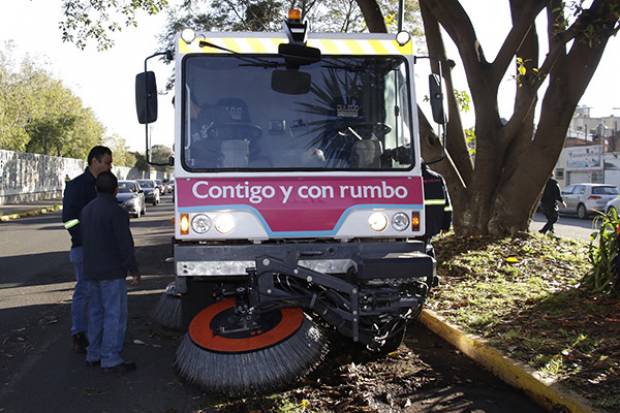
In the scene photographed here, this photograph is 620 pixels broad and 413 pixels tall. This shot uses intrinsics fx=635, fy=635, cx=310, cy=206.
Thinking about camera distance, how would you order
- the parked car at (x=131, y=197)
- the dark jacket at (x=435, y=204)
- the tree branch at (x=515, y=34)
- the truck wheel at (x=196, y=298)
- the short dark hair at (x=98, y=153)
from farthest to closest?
the parked car at (x=131, y=197) < the tree branch at (x=515, y=34) < the short dark hair at (x=98, y=153) < the dark jacket at (x=435, y=204) < the truck wheel at (x=196, y=298)

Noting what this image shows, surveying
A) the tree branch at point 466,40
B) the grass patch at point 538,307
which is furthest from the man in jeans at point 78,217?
the tree branch at point 466,40

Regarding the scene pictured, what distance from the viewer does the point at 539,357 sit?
5.40m

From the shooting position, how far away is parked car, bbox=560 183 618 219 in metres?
27.4

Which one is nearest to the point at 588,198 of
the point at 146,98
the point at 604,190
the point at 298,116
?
the point at 604,190

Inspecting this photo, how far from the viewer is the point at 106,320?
5645 mm

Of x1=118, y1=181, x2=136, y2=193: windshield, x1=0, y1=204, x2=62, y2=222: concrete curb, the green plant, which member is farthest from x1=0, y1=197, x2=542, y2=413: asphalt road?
x1=118, y1=181, x2=136, y2=193: windshield

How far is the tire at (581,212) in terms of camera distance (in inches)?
1115

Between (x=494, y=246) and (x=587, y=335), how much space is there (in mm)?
4775

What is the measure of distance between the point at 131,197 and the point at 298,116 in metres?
21.9

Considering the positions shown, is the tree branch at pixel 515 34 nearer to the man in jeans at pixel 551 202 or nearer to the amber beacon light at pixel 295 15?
the man in jeans at pixel 551 202

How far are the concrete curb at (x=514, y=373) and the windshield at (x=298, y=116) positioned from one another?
1.89 metres

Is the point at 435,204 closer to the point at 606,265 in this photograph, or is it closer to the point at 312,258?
the point at 312,258

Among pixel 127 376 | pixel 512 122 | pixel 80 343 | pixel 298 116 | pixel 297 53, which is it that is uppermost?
pixel 297 53

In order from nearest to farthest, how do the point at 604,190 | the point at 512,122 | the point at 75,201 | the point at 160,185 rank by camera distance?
the point at 75,201, the point at 512,122, the point at 604,190, the point at 160,185
